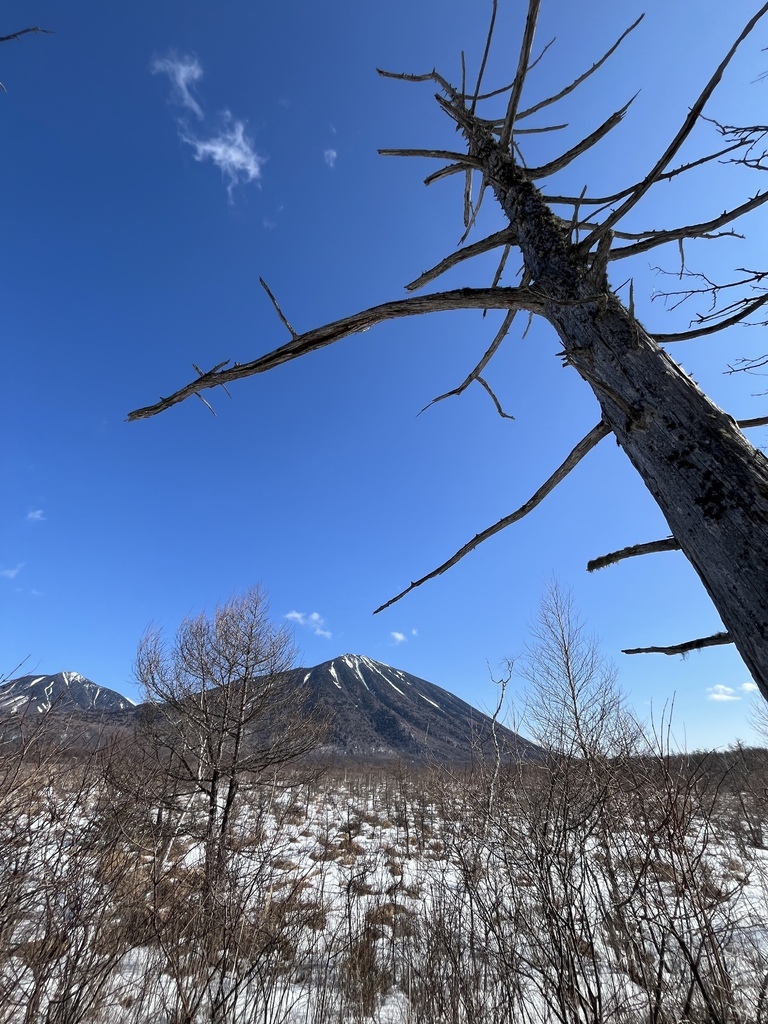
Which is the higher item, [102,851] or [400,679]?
[400,679]

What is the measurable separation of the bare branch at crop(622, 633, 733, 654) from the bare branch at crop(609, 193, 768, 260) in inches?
49.9

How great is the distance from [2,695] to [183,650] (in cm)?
501

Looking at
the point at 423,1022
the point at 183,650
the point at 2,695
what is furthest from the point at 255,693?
the point at 423,1022

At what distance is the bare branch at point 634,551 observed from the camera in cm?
123

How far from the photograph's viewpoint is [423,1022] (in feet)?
12.4

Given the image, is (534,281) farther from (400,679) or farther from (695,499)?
(400,679)

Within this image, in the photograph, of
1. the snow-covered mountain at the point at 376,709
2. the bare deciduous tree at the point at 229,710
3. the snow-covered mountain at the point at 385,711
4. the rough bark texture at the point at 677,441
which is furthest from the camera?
the snow-covered mountain at the point at 385,711

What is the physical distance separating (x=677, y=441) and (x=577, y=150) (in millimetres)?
1664

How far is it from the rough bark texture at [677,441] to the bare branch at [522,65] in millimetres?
670

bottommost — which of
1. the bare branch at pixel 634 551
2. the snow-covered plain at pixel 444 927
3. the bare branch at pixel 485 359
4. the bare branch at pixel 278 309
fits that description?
the snow-covered plain at pixel 444 927

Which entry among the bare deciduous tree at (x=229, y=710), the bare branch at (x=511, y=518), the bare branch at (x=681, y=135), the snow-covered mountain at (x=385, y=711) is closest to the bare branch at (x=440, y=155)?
the bare branch at (x=681, y=135)

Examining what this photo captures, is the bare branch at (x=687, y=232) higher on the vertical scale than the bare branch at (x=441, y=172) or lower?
lower

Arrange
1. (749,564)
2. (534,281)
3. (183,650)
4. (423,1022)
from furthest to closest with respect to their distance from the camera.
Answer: (183,650), (423,1022), (534,281), (749,564)

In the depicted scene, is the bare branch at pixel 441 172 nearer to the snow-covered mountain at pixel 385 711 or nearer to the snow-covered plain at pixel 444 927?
the snow-covered plain at pixel 444 927
